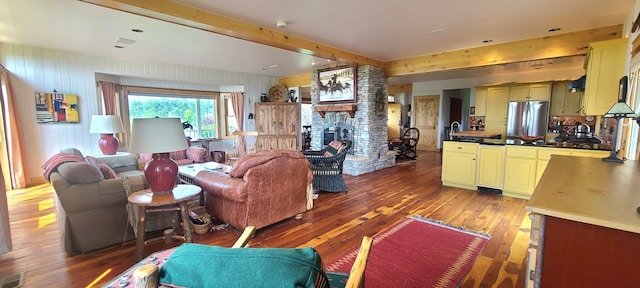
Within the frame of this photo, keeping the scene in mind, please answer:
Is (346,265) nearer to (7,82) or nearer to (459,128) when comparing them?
(7,82)

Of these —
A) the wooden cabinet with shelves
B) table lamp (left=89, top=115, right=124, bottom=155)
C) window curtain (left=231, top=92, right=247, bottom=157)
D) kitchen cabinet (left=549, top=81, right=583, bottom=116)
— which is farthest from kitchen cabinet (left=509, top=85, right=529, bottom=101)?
table lamp (left=89, top=115, right=124, bottom=155)

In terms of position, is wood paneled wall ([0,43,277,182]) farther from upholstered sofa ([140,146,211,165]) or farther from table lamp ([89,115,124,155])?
upholstered sofa ([140,146,211,165])

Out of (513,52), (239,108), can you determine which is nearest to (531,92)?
(513,52)

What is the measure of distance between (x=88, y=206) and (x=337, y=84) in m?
5.25

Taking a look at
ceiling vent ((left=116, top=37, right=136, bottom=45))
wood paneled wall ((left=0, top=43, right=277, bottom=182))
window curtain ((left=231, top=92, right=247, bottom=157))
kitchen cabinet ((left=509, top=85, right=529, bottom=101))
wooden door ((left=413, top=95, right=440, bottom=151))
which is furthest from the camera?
wooden door ((left=413, top=95, right=440, bottom=151))

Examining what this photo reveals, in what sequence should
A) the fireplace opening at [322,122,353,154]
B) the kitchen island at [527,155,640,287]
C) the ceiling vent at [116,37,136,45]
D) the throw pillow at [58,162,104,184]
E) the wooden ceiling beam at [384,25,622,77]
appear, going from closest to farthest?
1. the kitchen island at [527,155,640,287]
2. the throw pillow at [58,162,104,184]
3. the wooden ceiling beam at [384,25,622,77]
4. the ceiling vent at [116,37,136,45]
5. the fireplace opening at [322,122,353,154]

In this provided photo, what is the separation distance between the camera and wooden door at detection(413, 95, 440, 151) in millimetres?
9711

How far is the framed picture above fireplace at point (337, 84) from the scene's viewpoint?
20.9 ft

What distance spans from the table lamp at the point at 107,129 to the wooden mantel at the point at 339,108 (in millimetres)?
4188

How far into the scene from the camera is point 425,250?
2.66m

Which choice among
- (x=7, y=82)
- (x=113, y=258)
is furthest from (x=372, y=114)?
(x=7, y=82)

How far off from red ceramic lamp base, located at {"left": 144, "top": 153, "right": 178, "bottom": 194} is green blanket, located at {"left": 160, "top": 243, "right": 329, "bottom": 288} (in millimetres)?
2086

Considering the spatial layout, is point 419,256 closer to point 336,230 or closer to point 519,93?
point 336,230

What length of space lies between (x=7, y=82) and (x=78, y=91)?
0.95 metres
